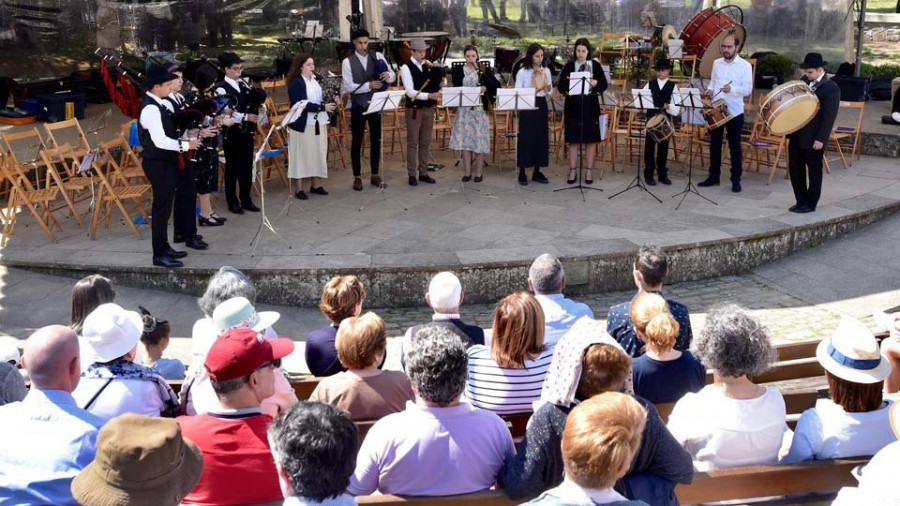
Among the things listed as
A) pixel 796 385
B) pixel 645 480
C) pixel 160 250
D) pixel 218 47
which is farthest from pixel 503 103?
pixel 218 47

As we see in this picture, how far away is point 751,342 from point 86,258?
6.01 metres

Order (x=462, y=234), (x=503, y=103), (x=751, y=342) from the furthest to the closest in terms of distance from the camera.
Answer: (x=503, y=103), (x=462, y=234), (x=751, y=342)

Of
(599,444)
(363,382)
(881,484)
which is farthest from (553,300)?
(881,484)

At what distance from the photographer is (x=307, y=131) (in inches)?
371

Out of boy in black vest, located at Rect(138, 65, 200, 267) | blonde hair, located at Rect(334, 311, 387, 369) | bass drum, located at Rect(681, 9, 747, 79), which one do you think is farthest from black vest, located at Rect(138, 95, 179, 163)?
bass drum, located at Rect(681, 9, 747, 79)

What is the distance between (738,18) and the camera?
16.6 meters

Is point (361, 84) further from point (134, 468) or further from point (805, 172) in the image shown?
point (134, 468)

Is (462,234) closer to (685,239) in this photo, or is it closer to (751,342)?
(685,239)

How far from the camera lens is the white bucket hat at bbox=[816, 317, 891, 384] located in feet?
10.6

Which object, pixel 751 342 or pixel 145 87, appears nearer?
pixel 751 342

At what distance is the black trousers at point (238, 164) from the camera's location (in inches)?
351

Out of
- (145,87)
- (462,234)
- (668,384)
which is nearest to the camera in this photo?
(668,384)

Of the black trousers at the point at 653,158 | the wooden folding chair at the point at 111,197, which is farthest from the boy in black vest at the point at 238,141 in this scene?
the black trousers at the point at 653,158

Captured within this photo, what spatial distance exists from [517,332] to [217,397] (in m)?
1.22
